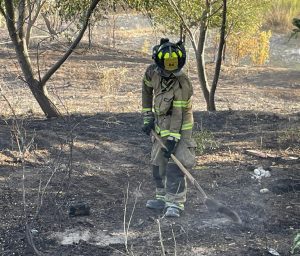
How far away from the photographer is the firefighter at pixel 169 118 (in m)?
5.13

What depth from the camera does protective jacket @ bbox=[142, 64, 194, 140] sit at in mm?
5254

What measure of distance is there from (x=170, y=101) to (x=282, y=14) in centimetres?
2778

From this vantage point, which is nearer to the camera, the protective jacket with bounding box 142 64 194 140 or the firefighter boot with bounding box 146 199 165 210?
the protective jacket with bounding box 142 64 194 140

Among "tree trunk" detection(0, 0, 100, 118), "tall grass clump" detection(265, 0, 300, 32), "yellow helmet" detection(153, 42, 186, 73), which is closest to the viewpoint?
"yellow helmet" detection(153, 42, 186, 73)

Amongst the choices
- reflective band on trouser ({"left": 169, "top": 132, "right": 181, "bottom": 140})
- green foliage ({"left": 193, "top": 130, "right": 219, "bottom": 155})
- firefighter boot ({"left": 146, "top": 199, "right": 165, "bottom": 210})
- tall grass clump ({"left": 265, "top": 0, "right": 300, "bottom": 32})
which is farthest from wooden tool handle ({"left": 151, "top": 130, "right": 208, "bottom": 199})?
tall grass clump ({"left": 265, "top": 0, "right": 300, "bottom": 32})

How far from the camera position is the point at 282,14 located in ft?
103

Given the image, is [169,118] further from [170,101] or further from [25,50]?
[25,50]

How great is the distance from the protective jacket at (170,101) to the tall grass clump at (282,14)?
1058 inches

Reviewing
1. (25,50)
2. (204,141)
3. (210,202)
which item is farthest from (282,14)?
(210,202)

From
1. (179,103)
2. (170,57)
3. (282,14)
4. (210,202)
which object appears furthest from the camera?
(282,14)

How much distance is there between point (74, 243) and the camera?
15.2 ft

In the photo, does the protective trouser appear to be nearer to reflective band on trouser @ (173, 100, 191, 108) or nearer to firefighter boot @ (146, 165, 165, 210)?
firefighter boot @ (146, 165, 165, 210)

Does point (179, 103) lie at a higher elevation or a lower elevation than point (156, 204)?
higher

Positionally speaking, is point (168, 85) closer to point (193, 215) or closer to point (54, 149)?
point (193, 215)
